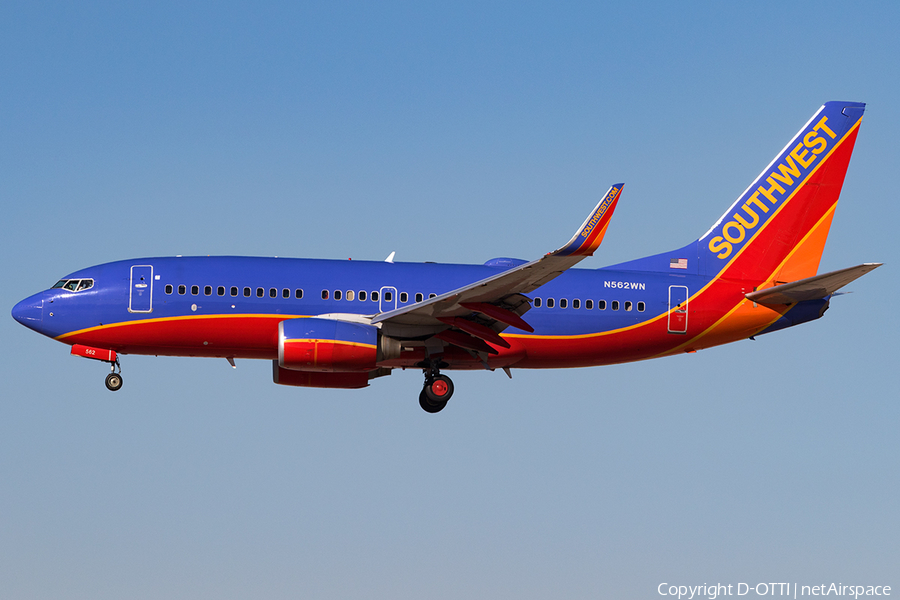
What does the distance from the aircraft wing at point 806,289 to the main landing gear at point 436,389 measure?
10.9 metres

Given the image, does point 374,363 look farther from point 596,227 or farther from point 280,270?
point 596,227

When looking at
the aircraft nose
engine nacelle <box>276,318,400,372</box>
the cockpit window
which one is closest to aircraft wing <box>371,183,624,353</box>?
engine nacelle <box>276,318,400,372</box>

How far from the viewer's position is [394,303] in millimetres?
35688

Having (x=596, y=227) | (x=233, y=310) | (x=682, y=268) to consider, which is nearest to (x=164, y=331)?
(x=233, y=310)

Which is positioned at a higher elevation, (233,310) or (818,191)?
(818,191)

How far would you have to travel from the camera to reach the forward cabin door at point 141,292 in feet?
115

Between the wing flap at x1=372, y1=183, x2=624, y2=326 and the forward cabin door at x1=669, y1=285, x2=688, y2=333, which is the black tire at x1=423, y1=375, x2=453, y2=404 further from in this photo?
the forward cabin door at x1=669, y1=285, x2=688, y2=333

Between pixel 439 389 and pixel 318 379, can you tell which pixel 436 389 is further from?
pixel 318 379

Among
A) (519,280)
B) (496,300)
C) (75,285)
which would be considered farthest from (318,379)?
(519,280)

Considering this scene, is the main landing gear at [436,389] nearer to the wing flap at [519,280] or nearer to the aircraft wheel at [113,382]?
the wing flap at [519,280]

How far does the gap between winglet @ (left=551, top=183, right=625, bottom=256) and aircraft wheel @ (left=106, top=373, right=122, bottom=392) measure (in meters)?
15.8

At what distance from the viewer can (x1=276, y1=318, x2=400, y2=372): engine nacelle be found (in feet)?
110

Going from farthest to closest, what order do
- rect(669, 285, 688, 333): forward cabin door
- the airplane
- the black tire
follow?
1. rect(669, 285, 688, 333): forward cabin door
2. the black tire
3. the airplane

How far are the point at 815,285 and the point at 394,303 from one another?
1367 cm
